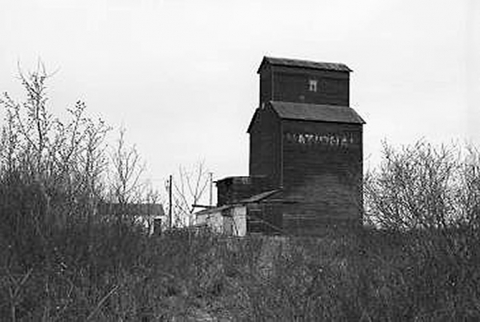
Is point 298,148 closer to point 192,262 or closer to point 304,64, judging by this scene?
point 304,64

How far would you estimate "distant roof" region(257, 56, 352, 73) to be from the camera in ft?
137

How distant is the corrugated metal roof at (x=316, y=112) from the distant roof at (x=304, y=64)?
2.42 metres

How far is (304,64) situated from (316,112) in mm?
3311

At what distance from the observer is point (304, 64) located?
139 ft

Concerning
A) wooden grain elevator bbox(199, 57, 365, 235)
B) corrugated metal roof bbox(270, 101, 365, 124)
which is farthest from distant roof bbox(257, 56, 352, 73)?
corrugated metal roof bbox(270, 101, 365, 124)

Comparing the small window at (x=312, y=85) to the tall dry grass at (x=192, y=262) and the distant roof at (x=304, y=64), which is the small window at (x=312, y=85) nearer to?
the distant roof at (x=304, y=64)

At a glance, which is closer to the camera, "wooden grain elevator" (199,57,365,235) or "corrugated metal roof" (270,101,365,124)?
"wooden grain elevator" (199,57,365,235)

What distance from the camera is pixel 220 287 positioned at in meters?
8.72

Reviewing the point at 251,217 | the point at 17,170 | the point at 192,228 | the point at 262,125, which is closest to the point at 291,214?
the point at 251,217

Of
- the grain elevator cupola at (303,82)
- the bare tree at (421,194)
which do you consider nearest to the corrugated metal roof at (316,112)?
the grain elevator cupola at (303,82)

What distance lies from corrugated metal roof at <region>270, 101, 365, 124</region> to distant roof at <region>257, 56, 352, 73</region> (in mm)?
2421

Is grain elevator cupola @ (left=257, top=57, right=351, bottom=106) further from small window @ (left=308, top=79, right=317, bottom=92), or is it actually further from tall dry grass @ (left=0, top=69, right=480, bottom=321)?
tall dry grass @ (left=0, top=69, right=480, bottom=321)

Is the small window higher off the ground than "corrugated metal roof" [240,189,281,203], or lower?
higher

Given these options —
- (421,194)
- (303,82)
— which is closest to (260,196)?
(303,82)
